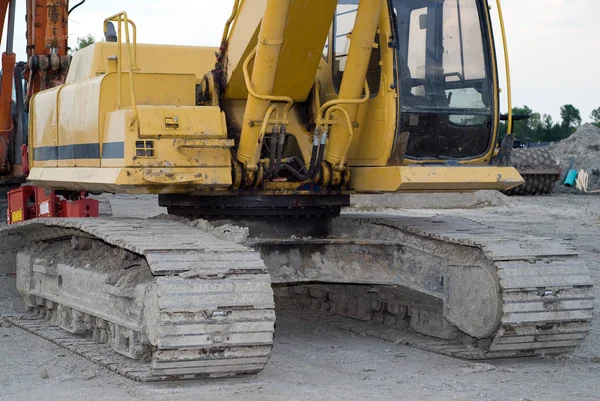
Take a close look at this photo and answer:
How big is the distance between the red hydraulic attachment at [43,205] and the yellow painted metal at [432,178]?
11.7 feet

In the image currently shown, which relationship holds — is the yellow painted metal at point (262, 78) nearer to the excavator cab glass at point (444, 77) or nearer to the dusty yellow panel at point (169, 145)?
the dusty yellow panel at point (169, 145)

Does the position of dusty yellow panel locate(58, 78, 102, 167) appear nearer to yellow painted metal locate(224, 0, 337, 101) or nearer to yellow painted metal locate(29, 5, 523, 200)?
yellow painted metal locate(29, 5, 523, 200)

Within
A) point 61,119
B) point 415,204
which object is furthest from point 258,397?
point 415,204

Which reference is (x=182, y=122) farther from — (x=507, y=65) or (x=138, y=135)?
(x=507, y=65)

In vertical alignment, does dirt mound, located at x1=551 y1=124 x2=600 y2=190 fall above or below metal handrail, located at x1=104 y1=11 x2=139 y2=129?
below

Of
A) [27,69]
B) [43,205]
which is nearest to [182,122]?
[43,205]

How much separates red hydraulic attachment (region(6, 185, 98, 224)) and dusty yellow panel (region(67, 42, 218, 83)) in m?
1.61

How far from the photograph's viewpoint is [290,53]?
24.3ft

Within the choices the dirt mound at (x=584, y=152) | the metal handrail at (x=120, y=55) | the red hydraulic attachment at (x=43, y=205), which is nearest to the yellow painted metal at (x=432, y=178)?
the metal handrail at (x=120, y=55)

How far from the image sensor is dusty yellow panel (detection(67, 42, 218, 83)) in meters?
8.70

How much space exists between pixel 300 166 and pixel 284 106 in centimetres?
59


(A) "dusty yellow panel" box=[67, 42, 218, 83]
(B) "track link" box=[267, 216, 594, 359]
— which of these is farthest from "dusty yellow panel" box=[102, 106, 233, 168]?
(B) "track link" box=[267, 216, 594, 359]

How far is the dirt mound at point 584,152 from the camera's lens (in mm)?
31844

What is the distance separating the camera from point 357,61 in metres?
7.48
